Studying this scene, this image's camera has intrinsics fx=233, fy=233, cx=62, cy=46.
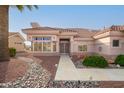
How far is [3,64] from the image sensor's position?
33.2 ft

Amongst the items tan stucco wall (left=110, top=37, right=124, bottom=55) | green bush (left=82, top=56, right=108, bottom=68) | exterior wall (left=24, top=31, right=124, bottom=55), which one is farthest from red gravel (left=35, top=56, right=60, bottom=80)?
tan stucco wall (left=110, top=37, right=124, bottom=55)

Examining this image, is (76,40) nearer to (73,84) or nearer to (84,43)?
(84,43)

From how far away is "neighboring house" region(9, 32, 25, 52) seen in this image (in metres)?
10.5

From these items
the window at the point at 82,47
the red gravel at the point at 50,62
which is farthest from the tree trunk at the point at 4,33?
the window at the point at 82,47

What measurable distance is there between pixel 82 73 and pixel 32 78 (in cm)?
268

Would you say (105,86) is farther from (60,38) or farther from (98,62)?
(60,38)

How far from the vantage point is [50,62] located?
39.8ft

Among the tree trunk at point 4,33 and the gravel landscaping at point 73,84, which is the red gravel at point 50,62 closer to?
the gravel landscaping at point 73,84

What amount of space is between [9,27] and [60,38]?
4.13m

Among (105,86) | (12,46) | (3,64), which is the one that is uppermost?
(12,46)

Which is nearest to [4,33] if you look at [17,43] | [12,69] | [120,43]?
[17,43]

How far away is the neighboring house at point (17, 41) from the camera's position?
10.5 metres

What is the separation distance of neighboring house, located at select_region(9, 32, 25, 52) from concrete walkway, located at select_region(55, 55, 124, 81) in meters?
2.16

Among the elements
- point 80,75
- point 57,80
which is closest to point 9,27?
point 57,80
